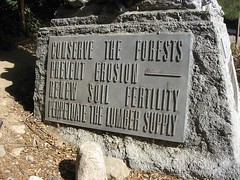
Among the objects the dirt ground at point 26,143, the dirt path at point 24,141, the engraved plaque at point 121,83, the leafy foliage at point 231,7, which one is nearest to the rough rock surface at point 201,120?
the engraved plaque at point 121,83

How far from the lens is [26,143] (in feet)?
12.8

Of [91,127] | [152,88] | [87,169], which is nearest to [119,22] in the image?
[152,88]

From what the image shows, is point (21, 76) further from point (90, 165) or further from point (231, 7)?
point (231, 7)

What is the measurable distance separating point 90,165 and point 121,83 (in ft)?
3.13

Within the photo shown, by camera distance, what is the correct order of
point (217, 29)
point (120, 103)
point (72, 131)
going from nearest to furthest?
1. point (217, 29)
2. point (120, 103)
3. point (72, 131)

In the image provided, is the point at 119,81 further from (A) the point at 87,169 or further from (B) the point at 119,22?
(A) the point at 87,169

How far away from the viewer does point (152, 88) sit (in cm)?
350

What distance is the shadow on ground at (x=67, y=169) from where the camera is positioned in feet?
11.2

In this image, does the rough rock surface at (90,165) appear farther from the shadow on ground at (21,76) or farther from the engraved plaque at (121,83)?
the shadow on ground at (21,76)

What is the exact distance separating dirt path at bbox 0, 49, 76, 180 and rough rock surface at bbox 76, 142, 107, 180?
332mm

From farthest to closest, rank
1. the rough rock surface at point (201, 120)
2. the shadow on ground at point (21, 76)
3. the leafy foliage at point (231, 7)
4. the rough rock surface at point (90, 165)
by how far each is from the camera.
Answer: the leafy foliage at point (231, 7) < the shadow on ground at point (21, 76) < the rough rock surface at point (201, 120) < the rough rock surface at point (90, 165)

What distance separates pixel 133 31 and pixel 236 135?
1427mm

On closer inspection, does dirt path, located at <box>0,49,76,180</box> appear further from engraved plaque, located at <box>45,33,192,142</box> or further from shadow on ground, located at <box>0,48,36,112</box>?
engraved plaque, located at <box>45,33,192,142</box>

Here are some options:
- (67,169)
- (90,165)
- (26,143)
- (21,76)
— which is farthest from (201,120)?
(21,76)
